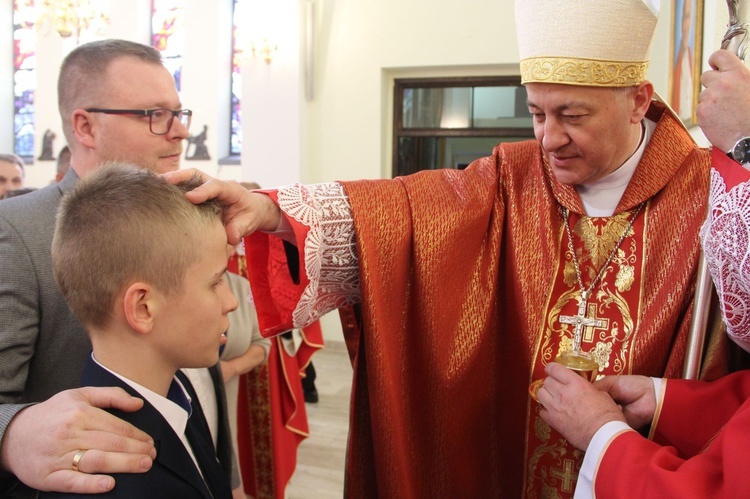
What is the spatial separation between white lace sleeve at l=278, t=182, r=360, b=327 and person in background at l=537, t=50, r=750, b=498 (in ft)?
1.83

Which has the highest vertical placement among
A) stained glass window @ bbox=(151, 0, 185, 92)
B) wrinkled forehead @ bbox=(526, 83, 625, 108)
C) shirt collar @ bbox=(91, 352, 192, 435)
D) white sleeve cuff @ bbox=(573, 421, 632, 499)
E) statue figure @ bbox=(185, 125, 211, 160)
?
stained glass window @ bbox=(151, 0, 185, 92)

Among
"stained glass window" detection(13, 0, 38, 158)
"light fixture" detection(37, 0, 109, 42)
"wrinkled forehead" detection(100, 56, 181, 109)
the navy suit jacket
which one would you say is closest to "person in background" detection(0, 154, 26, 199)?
"light fixture" detection(37, 0, 109, 42)

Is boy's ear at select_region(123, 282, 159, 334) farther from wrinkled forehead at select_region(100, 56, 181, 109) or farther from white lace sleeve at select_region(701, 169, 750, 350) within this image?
white lace sleeve at select_region(701, 169, 750, 350)

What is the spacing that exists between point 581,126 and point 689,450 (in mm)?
801

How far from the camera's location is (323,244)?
161 centimetres

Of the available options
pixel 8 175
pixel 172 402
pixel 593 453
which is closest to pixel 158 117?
pixel 172 402

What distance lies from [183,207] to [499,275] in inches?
34.1

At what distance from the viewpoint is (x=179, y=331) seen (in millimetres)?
1241

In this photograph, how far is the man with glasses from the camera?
1088mm

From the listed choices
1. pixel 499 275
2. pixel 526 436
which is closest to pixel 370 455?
pixel 526 436

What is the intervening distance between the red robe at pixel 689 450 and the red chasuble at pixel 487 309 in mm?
193

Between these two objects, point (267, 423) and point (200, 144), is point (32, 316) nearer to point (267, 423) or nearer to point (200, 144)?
point (267, 423)

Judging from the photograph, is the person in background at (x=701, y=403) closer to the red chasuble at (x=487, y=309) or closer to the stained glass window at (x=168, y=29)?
the red chasuble at (x=487, y=309)

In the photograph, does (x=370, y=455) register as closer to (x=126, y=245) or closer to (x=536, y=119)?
(x=126, y=245)
